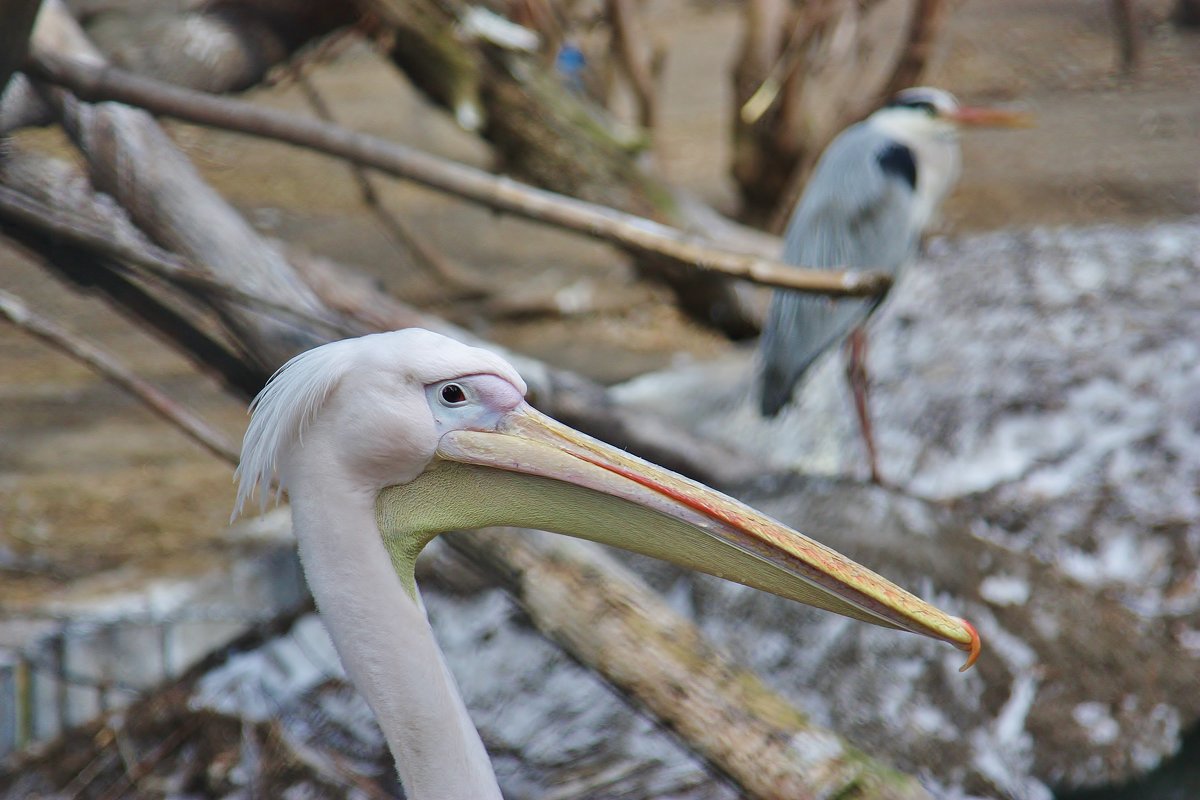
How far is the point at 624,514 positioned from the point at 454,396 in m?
0.23

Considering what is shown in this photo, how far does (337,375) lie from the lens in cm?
123

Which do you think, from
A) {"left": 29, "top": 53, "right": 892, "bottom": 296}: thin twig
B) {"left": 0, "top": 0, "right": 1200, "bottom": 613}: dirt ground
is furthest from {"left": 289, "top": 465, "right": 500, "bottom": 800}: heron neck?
{"left": 0, "top": 0, "right": 1200, "bottom": 613}: dirt ground

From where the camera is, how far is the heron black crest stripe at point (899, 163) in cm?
332

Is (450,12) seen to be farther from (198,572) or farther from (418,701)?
(418,701)

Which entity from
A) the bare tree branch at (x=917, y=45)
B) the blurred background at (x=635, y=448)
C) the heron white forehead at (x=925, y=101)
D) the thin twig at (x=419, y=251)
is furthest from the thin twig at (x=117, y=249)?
the bare tree branch at (x=917, y=45)

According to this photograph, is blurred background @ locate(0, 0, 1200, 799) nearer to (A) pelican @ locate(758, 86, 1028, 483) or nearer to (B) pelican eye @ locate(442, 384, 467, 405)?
(A) pelican @ locate(758, 86, 1028, 483)

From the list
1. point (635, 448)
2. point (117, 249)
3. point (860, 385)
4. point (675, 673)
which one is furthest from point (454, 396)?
point (860, 385)

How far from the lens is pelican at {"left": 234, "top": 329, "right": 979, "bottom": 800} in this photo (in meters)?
1.23

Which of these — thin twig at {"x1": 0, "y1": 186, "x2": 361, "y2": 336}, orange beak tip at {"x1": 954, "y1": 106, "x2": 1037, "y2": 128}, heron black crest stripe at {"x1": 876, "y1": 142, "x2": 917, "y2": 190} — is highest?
thin twig at {"x1": 0, "y1": 186, "x2": 361, "y2": 336}

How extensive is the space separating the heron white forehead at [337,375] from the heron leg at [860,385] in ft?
6.21

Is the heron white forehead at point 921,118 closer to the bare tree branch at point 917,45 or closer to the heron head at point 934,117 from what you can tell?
the heron head at point 934,117

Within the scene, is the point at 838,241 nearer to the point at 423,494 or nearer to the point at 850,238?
the point at 850,238

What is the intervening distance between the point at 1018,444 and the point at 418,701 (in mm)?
2212

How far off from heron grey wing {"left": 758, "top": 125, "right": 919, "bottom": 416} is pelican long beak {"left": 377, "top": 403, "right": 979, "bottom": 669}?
76.2 inches
